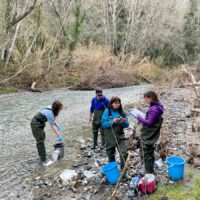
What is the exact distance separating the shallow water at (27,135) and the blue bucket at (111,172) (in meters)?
1.53

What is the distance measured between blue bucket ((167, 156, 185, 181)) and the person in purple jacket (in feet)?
1.16

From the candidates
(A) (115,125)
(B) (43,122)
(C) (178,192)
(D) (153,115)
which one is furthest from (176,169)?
(B) (43,122)

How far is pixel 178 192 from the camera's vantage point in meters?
5.40

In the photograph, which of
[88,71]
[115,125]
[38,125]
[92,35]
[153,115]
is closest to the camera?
[153,115]

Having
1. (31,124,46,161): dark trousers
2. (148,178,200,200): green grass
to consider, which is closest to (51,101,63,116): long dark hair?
(31,124,46,161): dark trousers

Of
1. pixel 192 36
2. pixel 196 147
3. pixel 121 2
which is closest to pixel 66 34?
pixel 121 2

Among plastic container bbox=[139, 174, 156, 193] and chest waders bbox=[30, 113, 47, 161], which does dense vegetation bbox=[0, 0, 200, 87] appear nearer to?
chest waders bbox=[30, 113, 47, 161]

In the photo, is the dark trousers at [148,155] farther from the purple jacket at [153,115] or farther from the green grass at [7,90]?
the green grass at [7,90]

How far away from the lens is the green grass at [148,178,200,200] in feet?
17.0

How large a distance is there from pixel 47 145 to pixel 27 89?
12579 mm

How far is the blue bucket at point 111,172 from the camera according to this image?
5.84 metres

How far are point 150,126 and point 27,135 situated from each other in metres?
5.81

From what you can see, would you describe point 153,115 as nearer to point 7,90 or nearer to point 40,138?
point 40,138

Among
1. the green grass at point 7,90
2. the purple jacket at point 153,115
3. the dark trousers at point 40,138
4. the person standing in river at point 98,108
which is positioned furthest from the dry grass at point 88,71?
the purple jacket at point 153,115
